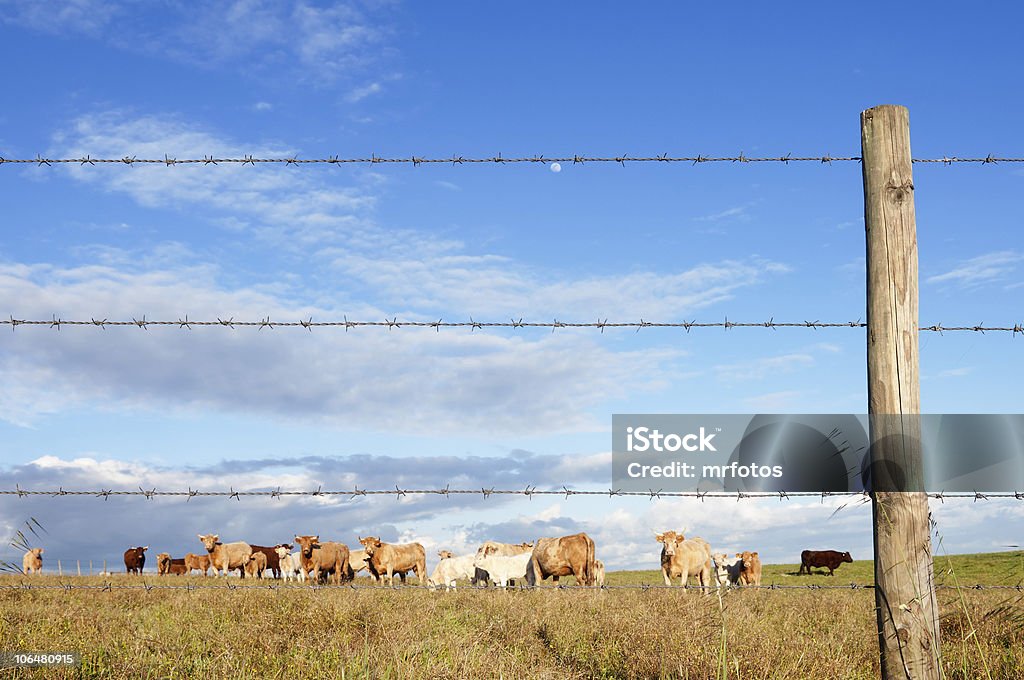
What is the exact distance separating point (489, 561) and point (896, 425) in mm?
18774

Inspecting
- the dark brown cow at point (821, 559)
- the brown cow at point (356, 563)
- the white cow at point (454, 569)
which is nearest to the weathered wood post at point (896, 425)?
the white cow at point (454, 569)

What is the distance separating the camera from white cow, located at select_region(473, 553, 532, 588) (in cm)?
2247

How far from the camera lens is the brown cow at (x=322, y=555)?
2728cm

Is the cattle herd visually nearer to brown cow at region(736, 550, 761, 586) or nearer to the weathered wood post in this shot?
brown cow at region(736, 550, 761, 586)

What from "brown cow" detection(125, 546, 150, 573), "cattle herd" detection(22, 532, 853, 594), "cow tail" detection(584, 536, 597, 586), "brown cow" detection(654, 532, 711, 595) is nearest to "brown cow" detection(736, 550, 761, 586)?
"cattle herd" detection(22, 532, 853, 594)

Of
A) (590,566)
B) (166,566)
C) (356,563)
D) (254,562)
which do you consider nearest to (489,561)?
(590,566)

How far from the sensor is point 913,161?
17.6ft

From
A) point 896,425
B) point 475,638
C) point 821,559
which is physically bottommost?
point 821,559

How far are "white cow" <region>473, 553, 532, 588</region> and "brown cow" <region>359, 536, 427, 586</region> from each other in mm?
4633

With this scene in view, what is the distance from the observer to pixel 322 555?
2852 centimetres

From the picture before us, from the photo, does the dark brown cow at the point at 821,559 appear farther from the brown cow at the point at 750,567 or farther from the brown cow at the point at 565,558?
the brown cow at the point at 565,558

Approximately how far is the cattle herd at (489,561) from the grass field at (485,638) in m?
7.81

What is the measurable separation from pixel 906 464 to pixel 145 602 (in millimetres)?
10028

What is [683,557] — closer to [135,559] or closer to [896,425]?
[896,425]
